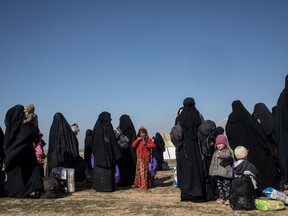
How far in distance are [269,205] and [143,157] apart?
3.75 metres

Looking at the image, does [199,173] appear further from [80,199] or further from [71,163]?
[71,163]

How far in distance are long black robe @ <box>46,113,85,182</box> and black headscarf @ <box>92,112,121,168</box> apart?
2.72ft

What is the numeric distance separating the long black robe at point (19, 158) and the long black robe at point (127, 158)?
260 centimetres

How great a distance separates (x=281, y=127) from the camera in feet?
19.1

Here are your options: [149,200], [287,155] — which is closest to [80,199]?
[149,200]

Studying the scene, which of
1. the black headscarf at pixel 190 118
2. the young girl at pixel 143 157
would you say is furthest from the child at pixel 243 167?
the young girl at pixel 143 157

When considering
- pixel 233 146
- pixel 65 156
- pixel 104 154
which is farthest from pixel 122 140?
pixel 233 146

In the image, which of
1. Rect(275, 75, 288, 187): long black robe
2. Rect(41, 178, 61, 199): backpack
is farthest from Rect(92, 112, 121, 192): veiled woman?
Rect(275, 75, 288, 187): long black robe

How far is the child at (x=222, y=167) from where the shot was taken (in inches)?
237

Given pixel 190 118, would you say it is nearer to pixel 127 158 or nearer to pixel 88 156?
pixel 127 158

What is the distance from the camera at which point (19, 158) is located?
7082 mm

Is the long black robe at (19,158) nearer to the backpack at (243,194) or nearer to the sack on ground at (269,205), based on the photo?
the backpack at (243,194)

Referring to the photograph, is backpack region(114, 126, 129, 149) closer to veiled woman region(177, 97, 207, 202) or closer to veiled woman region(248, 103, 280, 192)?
veiled woman region(177, 97, 207, 202)

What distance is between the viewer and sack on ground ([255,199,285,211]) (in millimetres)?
5441
